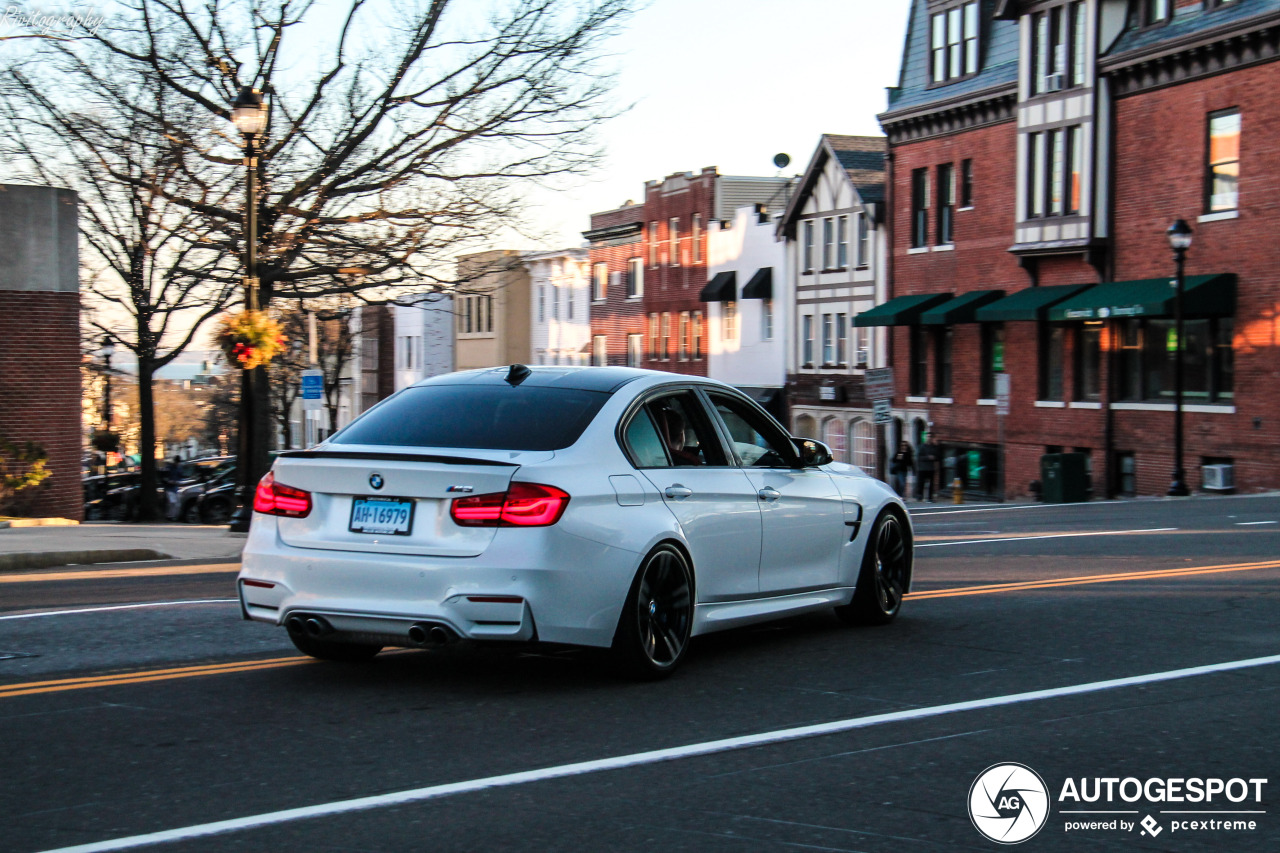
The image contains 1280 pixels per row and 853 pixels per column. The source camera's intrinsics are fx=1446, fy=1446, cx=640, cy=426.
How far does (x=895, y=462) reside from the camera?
4100 centimetres

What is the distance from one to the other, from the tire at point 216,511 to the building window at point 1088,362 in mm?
20885

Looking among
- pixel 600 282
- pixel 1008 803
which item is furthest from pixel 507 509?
pixel 600 282

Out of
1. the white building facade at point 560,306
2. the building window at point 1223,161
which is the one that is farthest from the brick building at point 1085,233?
the white building facade at point 560,306

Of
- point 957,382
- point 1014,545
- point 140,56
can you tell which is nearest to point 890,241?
point 957,382

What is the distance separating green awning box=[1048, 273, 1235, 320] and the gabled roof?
12451mm

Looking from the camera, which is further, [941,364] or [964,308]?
[941,364]

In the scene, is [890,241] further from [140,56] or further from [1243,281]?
[140,56]

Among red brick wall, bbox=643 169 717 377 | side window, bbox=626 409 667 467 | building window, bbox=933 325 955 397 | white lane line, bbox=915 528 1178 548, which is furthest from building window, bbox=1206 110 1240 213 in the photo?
side window, bbox=626 409 667 467

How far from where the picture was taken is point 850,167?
4775 centimetres

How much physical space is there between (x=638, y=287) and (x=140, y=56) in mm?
34861

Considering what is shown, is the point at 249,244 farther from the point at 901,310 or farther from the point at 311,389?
the point at 901,310

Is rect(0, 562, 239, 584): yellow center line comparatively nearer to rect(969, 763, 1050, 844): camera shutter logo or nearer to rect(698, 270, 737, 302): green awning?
rect(969, 763, 1050, 844): camera shutter logo

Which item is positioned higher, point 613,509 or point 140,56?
point 140,56

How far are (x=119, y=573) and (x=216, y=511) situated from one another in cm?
2127
